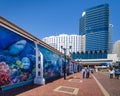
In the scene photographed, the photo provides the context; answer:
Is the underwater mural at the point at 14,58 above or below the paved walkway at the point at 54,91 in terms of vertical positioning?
above

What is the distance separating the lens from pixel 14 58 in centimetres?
1530

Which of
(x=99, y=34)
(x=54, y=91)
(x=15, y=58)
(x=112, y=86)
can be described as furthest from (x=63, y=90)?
(x=99, y=34)

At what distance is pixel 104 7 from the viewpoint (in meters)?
195

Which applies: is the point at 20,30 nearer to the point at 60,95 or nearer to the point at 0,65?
the point at 0,65

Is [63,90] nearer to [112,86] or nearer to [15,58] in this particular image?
[15,58]

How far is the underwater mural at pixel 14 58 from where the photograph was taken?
13.7 m

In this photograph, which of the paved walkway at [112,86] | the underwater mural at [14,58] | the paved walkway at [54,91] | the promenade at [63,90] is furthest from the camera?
the paved walkway at [112,86]

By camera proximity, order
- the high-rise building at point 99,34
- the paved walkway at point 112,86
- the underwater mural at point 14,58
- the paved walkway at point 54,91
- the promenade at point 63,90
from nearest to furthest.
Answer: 1. the paved walkway at point 54,91
2. the promenade at point 63,90
3. the underwater mural at point 14,58
4. the paved walkway at point 112,86
5. the high-rise building at point 99,34

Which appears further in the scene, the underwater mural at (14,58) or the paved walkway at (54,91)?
the underwater mural at (14,58)

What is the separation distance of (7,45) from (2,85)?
2.59 m

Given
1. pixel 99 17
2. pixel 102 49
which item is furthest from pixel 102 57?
pixel 99 17

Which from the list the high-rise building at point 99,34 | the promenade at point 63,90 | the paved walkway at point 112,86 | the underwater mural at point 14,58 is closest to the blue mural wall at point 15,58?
the underwater mural at point 14,58

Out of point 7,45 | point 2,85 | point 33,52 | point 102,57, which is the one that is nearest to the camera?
point 2,85

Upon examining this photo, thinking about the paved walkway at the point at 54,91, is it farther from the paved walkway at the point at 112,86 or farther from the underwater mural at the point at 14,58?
the underwater mural at the point at 14,58
